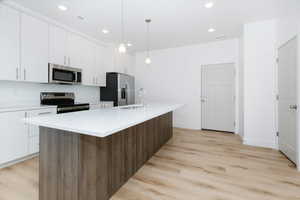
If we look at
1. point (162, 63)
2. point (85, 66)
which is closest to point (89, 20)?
point (85, 66)

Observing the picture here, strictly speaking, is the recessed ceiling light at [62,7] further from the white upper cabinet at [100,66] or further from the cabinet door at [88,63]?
the white upper cabinet at [100,66]

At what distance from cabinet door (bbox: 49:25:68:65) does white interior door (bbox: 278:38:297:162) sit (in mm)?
4267

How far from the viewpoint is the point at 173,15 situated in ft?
9.30

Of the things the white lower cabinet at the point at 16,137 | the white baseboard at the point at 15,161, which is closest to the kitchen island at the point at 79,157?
the white lower cabinet at the point at 16,137

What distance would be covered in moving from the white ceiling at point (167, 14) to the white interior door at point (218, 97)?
100cm

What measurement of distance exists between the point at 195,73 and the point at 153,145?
2.89 meters

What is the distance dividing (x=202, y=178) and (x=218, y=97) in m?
2.95

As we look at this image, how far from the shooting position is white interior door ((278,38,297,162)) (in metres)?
2.32

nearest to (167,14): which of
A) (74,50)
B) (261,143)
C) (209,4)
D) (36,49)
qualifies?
(209,4)

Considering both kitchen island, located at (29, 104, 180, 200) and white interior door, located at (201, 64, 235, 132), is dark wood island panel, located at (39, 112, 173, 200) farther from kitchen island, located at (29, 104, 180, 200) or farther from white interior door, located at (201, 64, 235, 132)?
white interior door, located at (201, 64, 235, 132)

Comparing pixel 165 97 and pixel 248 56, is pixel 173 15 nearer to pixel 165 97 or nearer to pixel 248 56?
pixel 248 56

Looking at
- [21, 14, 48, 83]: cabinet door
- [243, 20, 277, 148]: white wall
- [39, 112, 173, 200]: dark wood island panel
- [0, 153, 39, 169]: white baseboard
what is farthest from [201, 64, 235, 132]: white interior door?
[0, 153, 39, 169]: white baseboard

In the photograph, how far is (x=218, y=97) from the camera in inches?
171

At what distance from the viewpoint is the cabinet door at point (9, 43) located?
91.1 inches
